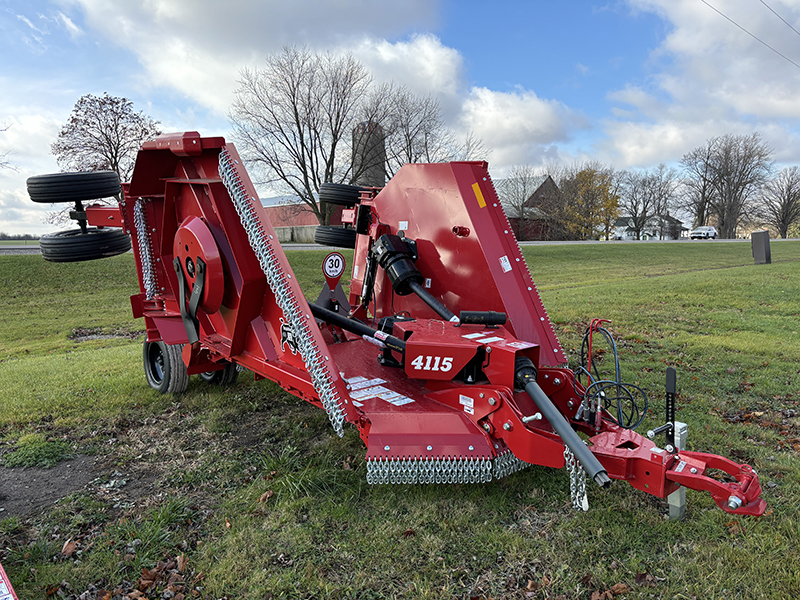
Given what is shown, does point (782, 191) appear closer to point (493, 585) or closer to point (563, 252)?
point (563, 252)

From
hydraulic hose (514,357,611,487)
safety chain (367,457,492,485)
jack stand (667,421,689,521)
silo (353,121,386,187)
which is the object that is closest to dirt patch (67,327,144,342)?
safety chain (367,457,492,485)

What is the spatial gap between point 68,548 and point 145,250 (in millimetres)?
2677

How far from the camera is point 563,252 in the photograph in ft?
93.8

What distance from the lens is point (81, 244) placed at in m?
4.61

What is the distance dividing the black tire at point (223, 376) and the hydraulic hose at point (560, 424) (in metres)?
3.46

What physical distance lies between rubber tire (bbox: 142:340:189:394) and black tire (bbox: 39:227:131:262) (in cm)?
106

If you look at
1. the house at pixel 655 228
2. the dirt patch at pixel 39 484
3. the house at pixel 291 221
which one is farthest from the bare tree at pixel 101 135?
the house at pixel 655 228

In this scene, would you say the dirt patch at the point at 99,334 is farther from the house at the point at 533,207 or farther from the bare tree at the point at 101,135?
the house at the point at 533,207

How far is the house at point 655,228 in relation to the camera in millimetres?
59062

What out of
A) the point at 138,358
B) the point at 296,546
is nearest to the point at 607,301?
the point at 138,358

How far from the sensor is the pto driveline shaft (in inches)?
132

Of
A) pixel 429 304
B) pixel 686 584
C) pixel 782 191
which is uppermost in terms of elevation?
pixel 782 191

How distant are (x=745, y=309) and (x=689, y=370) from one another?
4.73 metres

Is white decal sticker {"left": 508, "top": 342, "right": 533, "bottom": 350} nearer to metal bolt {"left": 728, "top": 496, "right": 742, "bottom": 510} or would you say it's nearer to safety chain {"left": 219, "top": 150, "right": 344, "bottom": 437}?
safety chain {"left": 219, "top": 150, "right": 344, "bottom": 437}
